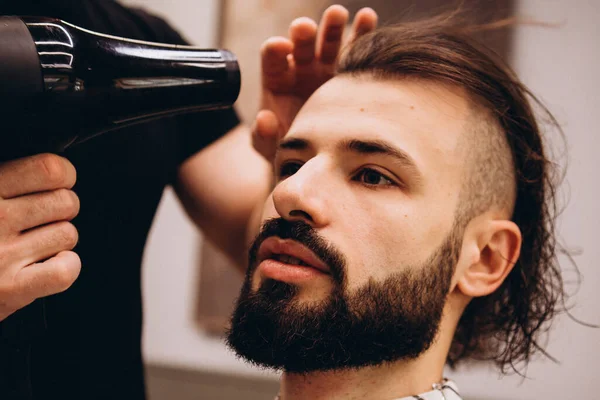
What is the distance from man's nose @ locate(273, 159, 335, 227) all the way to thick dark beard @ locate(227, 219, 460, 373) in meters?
0.02

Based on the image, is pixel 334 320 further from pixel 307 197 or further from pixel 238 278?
pixel 238 278

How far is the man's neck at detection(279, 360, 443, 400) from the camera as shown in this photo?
1.07 metres

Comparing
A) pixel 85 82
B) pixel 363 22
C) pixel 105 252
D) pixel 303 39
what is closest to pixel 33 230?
pixel 85 82

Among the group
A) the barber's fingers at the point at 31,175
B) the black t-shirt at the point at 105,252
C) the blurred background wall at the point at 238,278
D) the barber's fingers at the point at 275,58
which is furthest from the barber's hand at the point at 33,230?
the blurred background wall at the point at 238,278

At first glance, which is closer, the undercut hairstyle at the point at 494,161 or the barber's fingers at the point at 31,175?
the barber's fingers at the point at 31,175

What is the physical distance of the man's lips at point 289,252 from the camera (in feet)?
3.36

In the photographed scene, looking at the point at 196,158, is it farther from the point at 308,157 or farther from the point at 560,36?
the point at 560,36

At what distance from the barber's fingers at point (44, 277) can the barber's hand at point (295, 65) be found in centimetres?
65

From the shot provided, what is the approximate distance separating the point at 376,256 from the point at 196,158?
65 cm

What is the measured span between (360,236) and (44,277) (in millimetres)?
530

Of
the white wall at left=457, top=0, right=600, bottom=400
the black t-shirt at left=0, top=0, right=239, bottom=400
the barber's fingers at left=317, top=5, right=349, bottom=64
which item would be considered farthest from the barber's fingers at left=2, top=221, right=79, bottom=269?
the white wall at left=457, top=0, right=600, bottom=400

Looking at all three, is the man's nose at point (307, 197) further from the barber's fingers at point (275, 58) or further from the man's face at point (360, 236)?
the barber's fingers at point (275, 58)

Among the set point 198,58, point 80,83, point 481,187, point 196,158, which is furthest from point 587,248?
point 80,83

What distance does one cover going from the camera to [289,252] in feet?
3.45
